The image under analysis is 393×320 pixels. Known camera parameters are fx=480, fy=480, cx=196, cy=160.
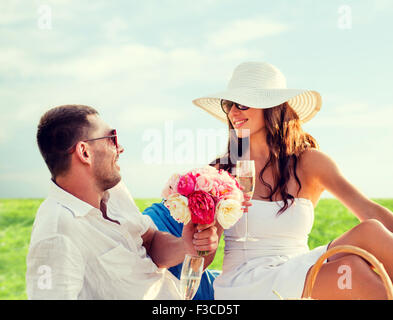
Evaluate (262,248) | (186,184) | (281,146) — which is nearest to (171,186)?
(186,184)

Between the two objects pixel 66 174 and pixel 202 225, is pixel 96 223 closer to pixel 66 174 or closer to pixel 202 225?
pixel 66 174

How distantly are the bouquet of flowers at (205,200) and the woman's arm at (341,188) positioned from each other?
1.25m

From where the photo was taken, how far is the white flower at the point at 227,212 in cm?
274

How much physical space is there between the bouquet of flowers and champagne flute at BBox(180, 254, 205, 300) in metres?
0.24

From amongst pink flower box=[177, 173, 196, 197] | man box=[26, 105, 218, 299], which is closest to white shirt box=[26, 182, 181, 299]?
man box=[26, 105, 218, 299]

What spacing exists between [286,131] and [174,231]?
4.14 feet

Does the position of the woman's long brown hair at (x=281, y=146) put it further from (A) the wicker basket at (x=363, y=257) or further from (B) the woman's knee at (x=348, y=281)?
(A) the wicker basket at (x=363, y=257)

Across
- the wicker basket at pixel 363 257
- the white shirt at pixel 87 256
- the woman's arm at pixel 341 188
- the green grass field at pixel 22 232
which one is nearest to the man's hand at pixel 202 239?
the white shirt at pixel 87 256

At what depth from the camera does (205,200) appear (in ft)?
8.91

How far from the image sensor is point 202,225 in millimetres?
2811

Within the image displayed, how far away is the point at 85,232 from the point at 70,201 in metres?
0.20

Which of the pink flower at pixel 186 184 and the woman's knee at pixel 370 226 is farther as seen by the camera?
the woman's knee at pixel 370 226

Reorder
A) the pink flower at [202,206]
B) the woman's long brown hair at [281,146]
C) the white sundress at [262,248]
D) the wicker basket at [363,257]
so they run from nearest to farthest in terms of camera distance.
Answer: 1. the wicker basket at [363,257]
2. the pink flower at [202,206]
3. the white sundress at [262,248]
4. the woman's long brown hair at [281,146]
